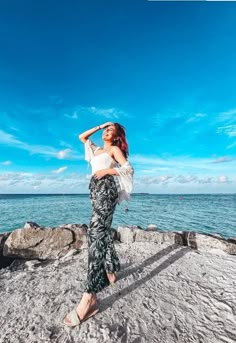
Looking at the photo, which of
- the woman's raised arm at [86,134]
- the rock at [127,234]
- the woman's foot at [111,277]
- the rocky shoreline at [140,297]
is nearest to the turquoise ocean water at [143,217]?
the rock at [127,234]

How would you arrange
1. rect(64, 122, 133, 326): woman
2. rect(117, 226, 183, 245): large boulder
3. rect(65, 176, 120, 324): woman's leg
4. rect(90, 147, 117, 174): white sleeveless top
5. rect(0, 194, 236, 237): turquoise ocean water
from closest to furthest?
rect(64, 122, 133, 326): woman < rect(65, 176, 120, 324): woman's leg < rect(90, 147, 117, 174): white sleeveless top < rect(117, 226, 183, 245): large boulder < rect(0, 194, 236, 237): turquoise ocean water

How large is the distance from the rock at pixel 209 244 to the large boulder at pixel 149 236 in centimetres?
38

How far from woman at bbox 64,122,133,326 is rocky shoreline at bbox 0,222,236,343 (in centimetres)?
27

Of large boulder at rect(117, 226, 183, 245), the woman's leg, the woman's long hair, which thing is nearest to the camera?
the woman's leg

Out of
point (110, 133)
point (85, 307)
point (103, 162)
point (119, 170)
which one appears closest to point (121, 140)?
point (110, 133)

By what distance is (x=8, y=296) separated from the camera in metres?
4.68

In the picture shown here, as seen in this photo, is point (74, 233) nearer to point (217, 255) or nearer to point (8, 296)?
point (8, 296)

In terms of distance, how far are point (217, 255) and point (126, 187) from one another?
4968 millimetres

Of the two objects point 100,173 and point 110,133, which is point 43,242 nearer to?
point 100,173

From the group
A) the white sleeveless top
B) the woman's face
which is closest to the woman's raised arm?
the woman's face

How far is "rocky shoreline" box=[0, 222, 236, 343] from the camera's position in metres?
3.50

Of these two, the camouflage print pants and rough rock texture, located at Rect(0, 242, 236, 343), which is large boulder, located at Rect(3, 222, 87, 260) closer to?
rough rock texture, located at Rect(0, 242, 236, 343)

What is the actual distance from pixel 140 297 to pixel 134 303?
0.89 ft

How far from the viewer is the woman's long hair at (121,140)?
4227mm
